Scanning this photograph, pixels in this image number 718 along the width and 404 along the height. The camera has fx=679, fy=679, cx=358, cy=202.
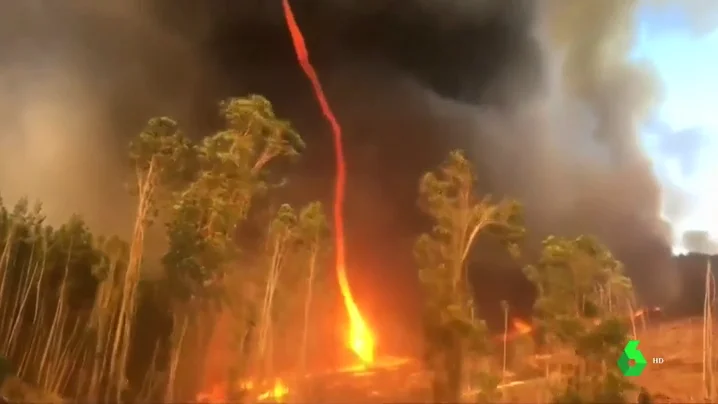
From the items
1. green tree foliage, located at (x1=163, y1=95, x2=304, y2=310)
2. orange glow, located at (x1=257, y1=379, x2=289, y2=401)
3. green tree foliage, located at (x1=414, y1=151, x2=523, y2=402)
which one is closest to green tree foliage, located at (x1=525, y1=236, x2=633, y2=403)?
green tree foliage, located at (x1=414, y1=151, x2=523, y2=402)

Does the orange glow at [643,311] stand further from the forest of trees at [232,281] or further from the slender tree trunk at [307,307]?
the slender tree trunk at [307,307]

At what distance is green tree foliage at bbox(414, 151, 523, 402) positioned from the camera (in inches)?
118

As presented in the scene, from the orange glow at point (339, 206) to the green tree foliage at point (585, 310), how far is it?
32.2 inches

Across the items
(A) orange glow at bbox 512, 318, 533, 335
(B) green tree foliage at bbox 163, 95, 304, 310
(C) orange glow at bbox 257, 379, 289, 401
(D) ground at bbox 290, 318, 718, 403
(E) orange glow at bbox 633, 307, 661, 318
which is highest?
(B) green tree foliage at bbox 163, 95, 304, 310

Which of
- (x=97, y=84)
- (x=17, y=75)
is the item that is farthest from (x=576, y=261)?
(x=17, y=75)

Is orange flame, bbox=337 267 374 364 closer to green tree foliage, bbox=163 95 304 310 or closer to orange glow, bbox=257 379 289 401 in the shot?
orange glow, bbox=257 379 289 401

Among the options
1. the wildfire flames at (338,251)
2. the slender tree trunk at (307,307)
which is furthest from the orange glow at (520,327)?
the slender tree trunk at (307,307)

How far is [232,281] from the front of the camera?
304 centimetres

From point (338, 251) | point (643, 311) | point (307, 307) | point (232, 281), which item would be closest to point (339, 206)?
point (338, 251)

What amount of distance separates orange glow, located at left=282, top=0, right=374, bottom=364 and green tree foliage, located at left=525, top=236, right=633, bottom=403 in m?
0.82

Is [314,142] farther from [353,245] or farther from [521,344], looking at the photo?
[521,344]

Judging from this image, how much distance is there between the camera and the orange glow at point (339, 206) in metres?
3.09

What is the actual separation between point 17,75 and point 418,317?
7.47 feet

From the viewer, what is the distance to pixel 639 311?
3174 millimetres
